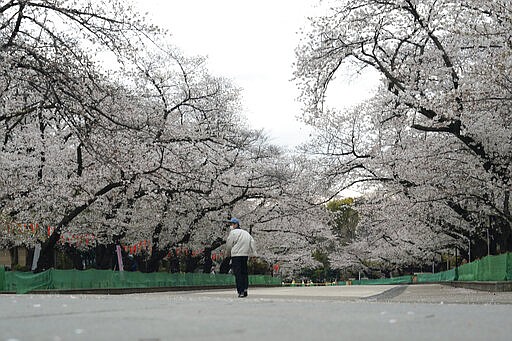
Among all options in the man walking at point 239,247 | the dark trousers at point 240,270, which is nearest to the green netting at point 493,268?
the dark trousers at point 240,270

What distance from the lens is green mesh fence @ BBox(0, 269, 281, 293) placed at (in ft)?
77.0

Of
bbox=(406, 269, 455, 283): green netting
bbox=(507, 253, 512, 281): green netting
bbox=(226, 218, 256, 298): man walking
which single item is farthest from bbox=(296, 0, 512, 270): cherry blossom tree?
bbox=(406, 269, 455, 283): green netting

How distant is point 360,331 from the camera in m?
5.24

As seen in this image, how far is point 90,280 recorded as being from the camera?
89.1ft

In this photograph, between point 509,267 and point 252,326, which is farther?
point 509,267

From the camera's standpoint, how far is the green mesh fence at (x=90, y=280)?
77.0 ft

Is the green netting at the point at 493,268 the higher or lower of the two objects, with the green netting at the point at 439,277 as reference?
higher

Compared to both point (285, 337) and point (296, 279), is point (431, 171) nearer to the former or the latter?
point (285, 337)

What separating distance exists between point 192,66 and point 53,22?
20.5 meters

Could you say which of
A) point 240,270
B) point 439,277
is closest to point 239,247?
point 240,270

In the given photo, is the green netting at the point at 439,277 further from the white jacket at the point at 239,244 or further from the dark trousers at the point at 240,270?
the white jacket at the point at 239,244

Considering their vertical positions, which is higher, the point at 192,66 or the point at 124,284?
the point at 192,66

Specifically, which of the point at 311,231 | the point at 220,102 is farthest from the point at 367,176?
the point at 311,231

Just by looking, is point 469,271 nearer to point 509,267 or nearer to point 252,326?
point 509,267
